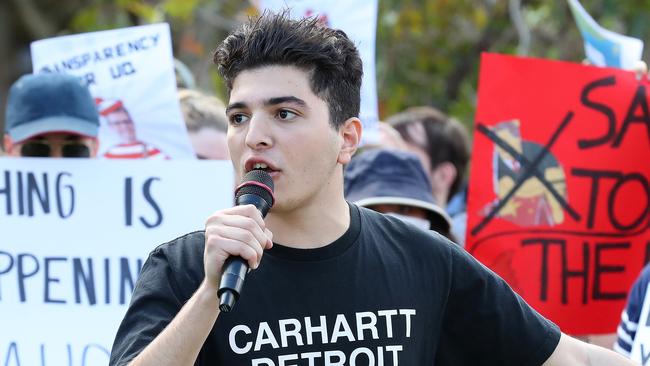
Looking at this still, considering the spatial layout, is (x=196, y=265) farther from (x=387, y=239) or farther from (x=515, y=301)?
(x=515, y=301)

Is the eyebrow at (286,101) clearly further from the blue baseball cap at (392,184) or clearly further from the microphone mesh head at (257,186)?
the blue baseball cap at (392,184)

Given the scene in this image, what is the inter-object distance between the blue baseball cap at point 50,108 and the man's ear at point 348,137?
1.77 m

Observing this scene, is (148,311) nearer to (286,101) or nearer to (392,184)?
(286,101)

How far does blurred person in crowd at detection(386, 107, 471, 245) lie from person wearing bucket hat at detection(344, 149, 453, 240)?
1.05 m

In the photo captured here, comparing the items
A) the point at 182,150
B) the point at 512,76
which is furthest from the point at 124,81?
the point at 512,76

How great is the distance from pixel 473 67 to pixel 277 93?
9.90m

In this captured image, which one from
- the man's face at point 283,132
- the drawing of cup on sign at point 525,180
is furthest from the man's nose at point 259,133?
the drawing of cup on sign at point 525,180

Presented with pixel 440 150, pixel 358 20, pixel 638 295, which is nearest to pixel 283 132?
pixel 638 295

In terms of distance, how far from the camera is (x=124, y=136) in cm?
514

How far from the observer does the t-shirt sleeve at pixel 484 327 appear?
129 inches

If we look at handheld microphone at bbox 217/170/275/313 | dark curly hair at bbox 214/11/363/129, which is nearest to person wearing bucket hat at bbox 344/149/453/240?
dark curly hair at bbox 214/11/363/129

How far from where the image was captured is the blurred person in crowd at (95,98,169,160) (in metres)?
5.11

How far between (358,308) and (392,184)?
2.28m

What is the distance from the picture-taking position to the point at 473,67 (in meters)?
12.8
